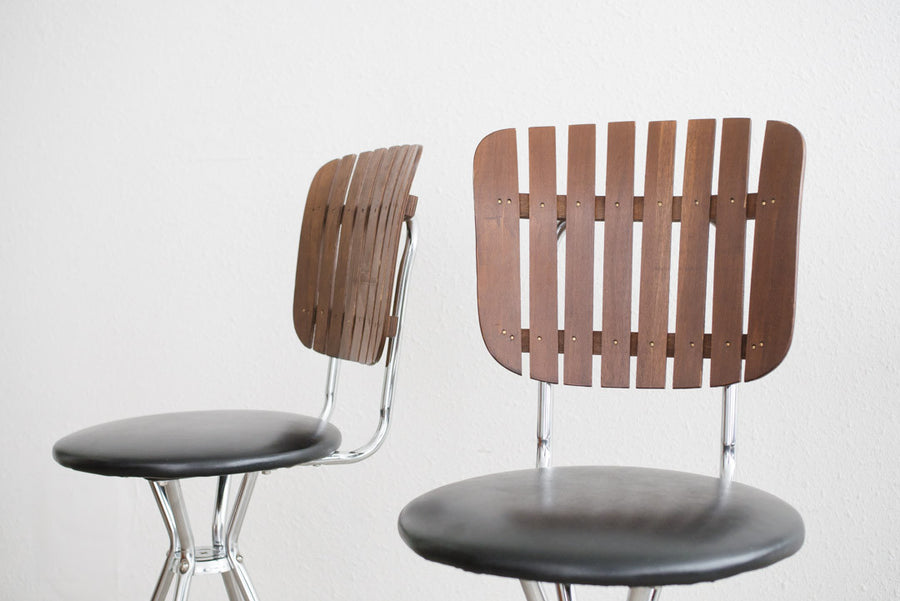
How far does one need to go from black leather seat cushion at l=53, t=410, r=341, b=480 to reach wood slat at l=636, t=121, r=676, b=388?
46 cm

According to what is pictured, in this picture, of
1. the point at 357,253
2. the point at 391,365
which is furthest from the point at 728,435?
the point at 357,253

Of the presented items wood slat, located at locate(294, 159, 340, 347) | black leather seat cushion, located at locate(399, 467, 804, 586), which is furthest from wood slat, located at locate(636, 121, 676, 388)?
wood slat, located at locate(294, 159, 340, 347)

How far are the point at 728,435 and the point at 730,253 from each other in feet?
0.78

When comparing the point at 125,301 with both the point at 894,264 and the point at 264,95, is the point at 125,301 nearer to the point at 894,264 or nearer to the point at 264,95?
the point at 264,95

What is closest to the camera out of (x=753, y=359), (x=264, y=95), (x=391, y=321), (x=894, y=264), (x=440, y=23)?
(x=753, y=359)

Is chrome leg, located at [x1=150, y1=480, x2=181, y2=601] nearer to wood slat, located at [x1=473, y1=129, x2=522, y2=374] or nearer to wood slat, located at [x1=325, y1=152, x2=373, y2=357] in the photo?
wood slat, located at [x1=325, y1=152, x2=373, y2=357]

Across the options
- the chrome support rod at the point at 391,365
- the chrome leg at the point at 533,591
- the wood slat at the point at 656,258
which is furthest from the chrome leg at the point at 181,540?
the wood slat at the point at 656,258

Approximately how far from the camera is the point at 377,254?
1.33 meters

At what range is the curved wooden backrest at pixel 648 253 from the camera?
112 cm

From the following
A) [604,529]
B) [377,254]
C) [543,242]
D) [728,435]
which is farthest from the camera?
[377,254]

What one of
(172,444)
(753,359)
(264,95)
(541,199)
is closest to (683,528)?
(753,359)

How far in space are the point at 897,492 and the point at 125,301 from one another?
5.49 feet

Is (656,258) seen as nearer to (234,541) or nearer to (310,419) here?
(310,419)

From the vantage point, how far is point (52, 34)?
2.07 m
